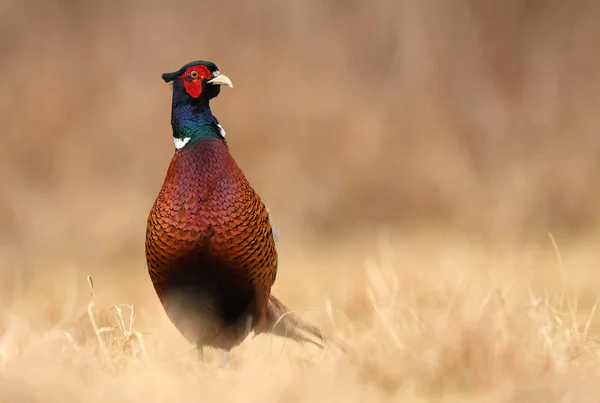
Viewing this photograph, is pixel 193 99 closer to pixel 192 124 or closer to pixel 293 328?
pixel 192 124

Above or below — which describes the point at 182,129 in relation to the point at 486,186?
above

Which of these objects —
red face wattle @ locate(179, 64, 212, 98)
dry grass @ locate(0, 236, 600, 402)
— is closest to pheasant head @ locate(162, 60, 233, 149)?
red face wattle @ locate(179, 64, 212, 98)

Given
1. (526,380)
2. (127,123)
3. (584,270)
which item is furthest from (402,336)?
(127,123)

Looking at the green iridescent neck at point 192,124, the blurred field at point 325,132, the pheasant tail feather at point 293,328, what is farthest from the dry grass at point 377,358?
the blurred field at point 325,132

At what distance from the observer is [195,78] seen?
417 centimetres

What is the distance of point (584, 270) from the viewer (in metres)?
5.99

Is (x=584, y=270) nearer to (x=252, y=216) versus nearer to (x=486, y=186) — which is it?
(x=486, y=186)

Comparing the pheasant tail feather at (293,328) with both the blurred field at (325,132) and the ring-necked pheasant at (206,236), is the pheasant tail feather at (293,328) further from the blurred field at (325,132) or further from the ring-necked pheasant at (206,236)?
the blurred field at (325,132)

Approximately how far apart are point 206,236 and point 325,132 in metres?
4.22

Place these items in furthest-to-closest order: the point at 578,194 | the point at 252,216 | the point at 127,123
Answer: the point at 127,123
the point at 578,194
the point at 252,216

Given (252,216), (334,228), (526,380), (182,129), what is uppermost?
(182,129)

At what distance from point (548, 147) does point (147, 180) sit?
2.72 meters

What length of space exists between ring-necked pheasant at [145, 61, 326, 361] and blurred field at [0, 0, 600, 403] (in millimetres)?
1475

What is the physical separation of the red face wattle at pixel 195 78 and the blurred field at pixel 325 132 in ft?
5.70
